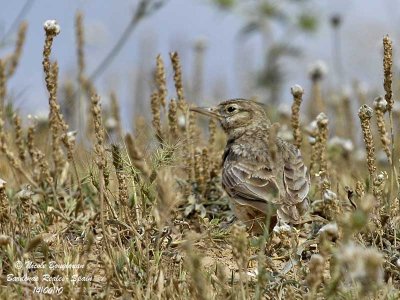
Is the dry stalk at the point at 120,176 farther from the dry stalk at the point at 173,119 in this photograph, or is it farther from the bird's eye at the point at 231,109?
the bird's eye at the point at 231,109

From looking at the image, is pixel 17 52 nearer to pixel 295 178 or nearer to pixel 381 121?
pixel 295 178

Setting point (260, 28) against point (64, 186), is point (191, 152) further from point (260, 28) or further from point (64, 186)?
point (260, 28)

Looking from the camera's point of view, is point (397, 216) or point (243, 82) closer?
point (397, 216)

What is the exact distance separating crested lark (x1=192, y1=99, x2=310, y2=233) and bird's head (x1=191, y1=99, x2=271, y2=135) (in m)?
0.37

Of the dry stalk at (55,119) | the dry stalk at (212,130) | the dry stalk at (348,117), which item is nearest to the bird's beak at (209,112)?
the dry stalk at (212,130)

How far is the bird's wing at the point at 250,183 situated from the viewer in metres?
5.18

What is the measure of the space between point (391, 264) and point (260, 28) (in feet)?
40.0

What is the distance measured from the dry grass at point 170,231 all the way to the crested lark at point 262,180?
156 mm

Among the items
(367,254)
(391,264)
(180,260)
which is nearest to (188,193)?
(180,260)

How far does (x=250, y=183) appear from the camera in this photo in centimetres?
538

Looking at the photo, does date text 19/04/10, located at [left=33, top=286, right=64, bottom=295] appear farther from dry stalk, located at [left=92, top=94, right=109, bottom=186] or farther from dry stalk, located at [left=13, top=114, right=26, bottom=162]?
dry stalk, located at [left=13, top=114, right=26, bottom=162]

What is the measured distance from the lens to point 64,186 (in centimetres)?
579

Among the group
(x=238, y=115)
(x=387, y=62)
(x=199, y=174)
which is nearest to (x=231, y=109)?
(x=238, y=115)

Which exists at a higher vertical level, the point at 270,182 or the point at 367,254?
the point at 367,254
